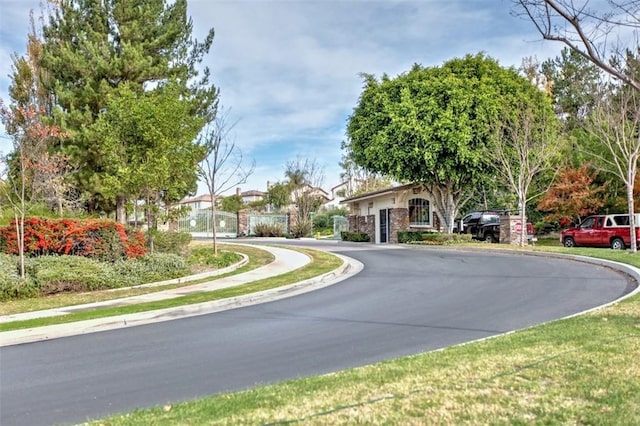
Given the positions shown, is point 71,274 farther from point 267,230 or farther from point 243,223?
point 243,223

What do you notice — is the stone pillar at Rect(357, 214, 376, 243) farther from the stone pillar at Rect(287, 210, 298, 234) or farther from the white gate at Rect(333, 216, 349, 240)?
the stone pillar at Rect(287, 210, 298, 234)

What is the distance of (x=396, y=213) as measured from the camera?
29234 millimetres

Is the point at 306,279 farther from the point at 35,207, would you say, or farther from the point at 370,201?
the point at 370,201

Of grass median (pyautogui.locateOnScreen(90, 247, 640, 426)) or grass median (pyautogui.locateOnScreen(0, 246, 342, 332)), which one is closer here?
grass median (pyautogui.locateOnScreen(90, 247, 640, 426))

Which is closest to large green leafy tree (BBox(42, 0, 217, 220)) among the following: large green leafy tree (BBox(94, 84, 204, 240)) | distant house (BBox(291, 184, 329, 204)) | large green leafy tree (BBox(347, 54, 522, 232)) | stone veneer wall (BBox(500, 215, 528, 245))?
large green leafy tree (BBox(94, 84, 204, 240))

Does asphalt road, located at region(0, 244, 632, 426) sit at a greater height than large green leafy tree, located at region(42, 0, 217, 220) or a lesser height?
lesser

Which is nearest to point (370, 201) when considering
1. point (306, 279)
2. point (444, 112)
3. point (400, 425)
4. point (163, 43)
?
point (444, 112)

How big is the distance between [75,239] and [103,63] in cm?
826

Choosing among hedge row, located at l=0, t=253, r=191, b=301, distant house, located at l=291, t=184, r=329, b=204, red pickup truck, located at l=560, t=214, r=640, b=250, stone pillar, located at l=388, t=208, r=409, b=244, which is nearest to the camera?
hedge row, located at l=0, t=253, r=191, b=301

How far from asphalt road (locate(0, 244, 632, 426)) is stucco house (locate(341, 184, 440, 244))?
16379 millimetres

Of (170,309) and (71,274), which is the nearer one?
(170,309)

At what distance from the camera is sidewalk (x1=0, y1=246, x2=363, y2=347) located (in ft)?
27.6

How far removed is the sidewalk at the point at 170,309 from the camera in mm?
8398

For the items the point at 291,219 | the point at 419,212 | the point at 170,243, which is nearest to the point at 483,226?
the point at 419,212
